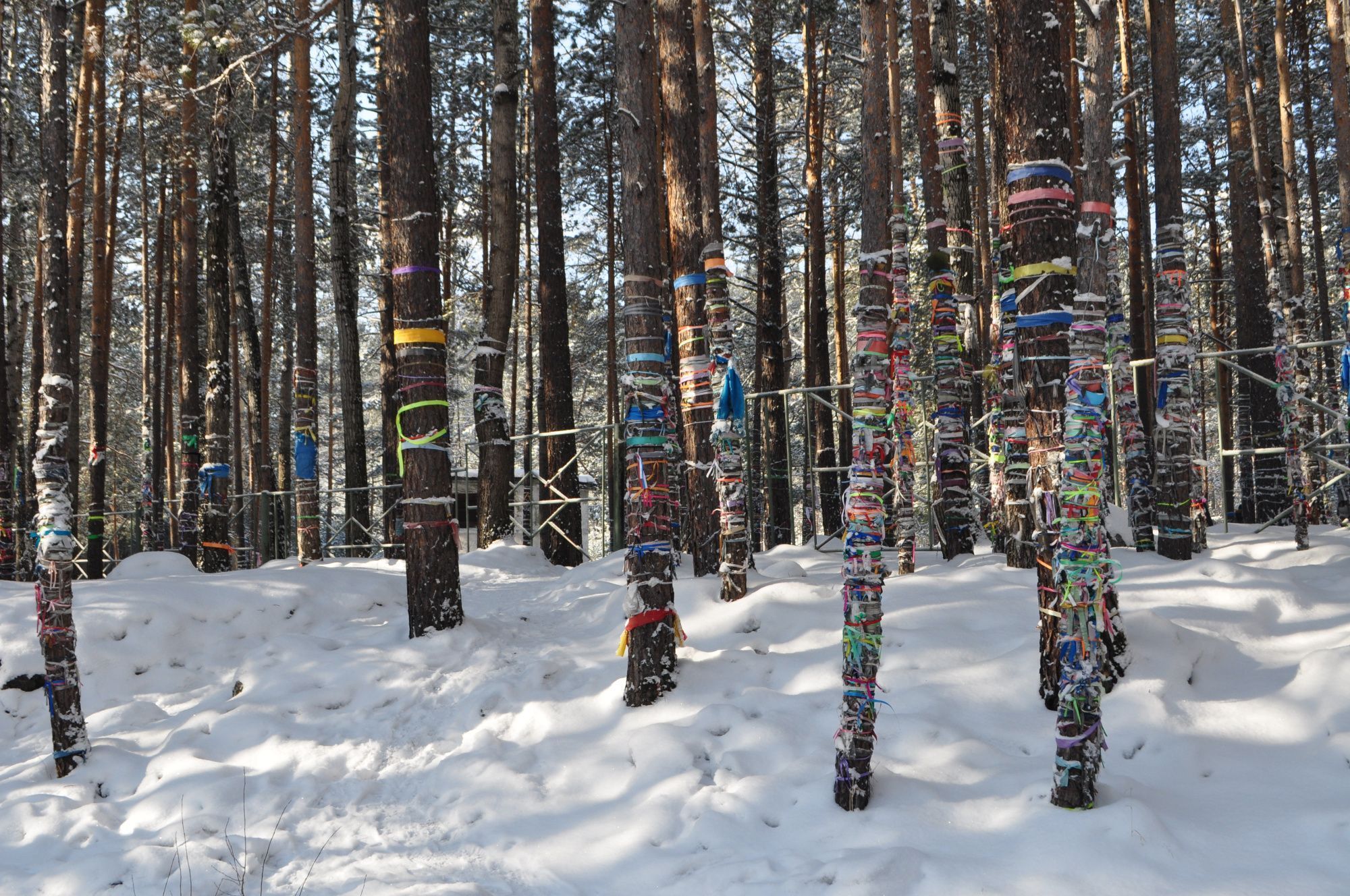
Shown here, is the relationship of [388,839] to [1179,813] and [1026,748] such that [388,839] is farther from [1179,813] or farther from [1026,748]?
[1179,813]

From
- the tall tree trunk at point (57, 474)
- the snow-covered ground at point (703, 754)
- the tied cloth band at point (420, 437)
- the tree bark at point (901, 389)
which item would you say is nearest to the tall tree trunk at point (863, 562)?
the snow-covered ground at point (703, 754)

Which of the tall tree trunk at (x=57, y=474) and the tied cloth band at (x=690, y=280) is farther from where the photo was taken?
the tied cloth band at (x=690, y=280)

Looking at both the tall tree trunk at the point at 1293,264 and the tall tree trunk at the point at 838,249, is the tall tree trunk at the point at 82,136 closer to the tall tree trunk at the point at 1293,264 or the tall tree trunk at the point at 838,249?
the tall tree trunk at the point at 838,249

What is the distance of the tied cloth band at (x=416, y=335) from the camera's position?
6945mm

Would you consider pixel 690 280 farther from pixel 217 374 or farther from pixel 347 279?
pixel 217 374

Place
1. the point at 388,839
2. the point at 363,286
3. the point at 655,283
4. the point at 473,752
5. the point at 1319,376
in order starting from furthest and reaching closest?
the point at 363,286 → the point at 1319,376 → the point at 655,283 → the point at 473,752 → the point at 388,839

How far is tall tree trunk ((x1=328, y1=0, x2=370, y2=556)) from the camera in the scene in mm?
12500

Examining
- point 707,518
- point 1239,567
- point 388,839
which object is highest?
point 707,518

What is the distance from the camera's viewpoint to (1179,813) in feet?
12.2

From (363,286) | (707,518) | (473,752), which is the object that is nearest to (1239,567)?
(707,518)

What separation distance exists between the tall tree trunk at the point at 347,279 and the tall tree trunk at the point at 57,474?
6286 mm

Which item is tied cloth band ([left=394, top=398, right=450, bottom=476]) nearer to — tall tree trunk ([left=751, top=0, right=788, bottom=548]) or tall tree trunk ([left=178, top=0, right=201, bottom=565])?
tall tree trunk ([left=751, top=0, right=788, bottom=548])

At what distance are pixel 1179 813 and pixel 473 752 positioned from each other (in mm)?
3833

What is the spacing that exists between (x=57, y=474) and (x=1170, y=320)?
8484mm
